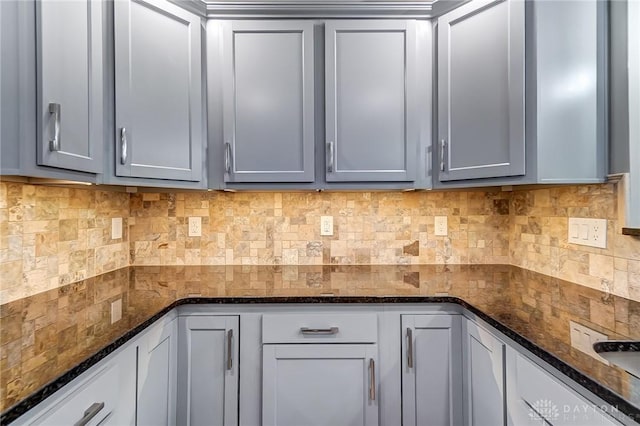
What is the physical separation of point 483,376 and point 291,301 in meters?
0.77

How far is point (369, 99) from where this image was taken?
1713mm

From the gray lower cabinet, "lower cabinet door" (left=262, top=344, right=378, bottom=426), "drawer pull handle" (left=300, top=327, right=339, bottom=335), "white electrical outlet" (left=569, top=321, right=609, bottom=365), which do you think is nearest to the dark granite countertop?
"white electrical outlet" (left=569, top=321, right=609, bottom=365)

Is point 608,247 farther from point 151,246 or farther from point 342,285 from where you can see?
point 151,246

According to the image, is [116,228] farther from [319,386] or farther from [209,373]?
[319,386]

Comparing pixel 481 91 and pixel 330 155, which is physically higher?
pixel 481 91

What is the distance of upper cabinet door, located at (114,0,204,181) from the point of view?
1.42 metres

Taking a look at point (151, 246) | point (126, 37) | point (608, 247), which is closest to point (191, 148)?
point (126, 37)

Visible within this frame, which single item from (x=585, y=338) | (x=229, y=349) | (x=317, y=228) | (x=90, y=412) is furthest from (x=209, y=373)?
(x=585, y=338)

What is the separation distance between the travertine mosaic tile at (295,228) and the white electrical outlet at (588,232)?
1.72 feet

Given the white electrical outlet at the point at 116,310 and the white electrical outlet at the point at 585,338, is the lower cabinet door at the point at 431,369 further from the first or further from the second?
the white electrical outlet at the point at 116,310

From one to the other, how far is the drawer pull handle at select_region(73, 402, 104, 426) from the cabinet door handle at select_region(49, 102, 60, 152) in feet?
2.46

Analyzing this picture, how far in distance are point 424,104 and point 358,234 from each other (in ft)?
2.65

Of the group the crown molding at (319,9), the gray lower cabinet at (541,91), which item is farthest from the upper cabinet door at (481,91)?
the crown molding at (319,9)

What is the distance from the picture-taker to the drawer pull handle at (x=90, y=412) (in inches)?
33.5
